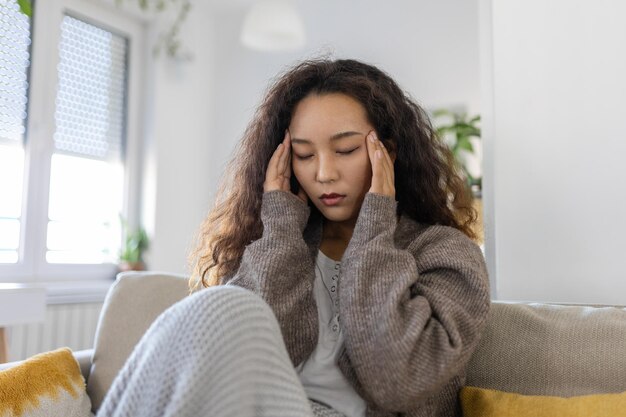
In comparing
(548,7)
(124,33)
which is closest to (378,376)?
(548,7)

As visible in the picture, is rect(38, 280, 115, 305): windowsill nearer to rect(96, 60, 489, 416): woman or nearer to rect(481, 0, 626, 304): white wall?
rect(96, 60, 489, 416): woman

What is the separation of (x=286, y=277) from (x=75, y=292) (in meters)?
1.98

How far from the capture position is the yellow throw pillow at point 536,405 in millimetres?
922

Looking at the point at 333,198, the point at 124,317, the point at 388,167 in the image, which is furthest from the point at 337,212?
the point at 124,317

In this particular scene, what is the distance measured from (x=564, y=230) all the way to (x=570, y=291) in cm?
13

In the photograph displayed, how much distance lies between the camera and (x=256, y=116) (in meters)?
1.37

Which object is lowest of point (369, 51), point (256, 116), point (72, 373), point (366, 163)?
point (72, 373)

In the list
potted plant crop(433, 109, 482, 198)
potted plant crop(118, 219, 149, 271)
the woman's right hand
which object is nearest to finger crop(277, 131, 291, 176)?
the woman's right hand

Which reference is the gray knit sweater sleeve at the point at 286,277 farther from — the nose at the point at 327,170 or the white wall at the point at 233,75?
the white wall at the point at 233,75

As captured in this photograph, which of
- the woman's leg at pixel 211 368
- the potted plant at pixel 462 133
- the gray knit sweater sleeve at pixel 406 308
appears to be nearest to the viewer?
the woman's leg at pixel 211 368

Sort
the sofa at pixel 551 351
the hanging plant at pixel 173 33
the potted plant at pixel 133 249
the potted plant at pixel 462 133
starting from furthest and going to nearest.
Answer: the hanging plant at pixel 173 33 → the potted plant at pixel 133 249 → the potted plant at pixel 462 133 → the sofa at pixel 551 351

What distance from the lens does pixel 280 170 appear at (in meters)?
1.22

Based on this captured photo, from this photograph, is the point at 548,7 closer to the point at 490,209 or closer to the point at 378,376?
the point at 490,209

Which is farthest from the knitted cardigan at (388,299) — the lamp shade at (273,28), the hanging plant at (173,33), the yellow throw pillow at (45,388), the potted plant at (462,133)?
the hanging plant at (173,33)
